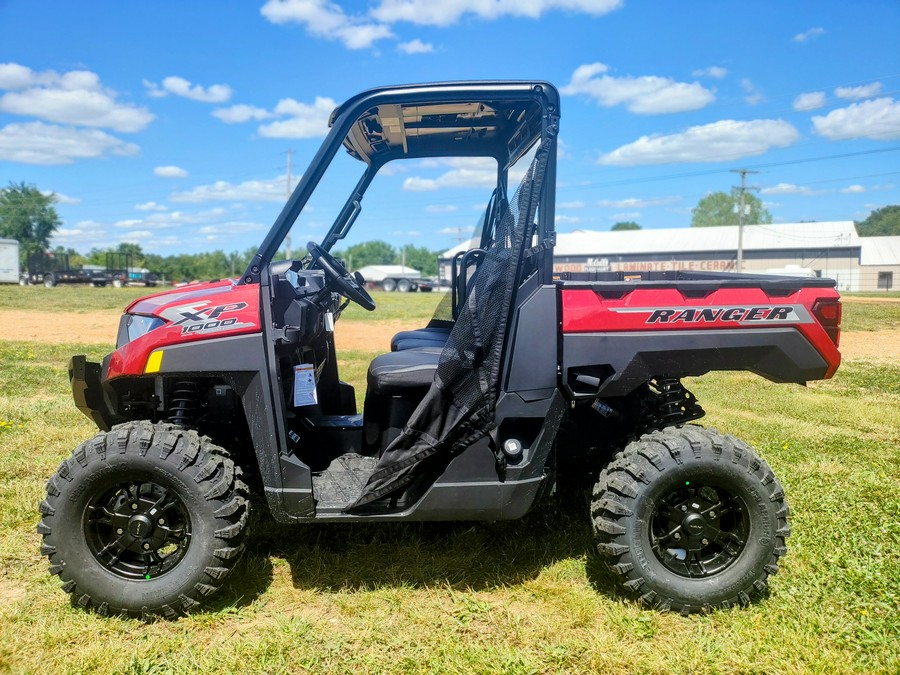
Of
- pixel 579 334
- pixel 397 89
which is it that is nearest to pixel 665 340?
pixel 579 334

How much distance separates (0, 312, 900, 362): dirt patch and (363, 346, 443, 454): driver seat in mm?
8063

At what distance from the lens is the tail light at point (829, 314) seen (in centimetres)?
309

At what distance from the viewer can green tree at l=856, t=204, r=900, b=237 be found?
87.8m

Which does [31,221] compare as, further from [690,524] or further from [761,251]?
[690,524]

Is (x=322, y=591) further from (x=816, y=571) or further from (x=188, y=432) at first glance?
(x=816, y=571)

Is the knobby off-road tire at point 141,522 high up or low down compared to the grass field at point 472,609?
up

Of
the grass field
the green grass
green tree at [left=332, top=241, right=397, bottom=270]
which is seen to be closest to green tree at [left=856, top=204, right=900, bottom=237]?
green tree at [left=332, top=241, right=397, bottom=270]

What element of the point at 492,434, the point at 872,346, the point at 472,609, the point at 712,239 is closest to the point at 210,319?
the point at 492,434

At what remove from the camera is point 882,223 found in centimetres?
9088

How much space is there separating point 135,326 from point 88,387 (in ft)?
1.29

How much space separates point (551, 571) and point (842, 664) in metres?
1.26

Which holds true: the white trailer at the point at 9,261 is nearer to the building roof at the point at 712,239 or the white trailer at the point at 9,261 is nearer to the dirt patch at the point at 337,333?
the dirt patch at the point at 337,333

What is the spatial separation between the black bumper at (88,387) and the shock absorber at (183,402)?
393mm

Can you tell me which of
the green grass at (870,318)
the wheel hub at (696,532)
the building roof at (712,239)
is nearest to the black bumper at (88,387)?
the wheel hub at (696,532)
